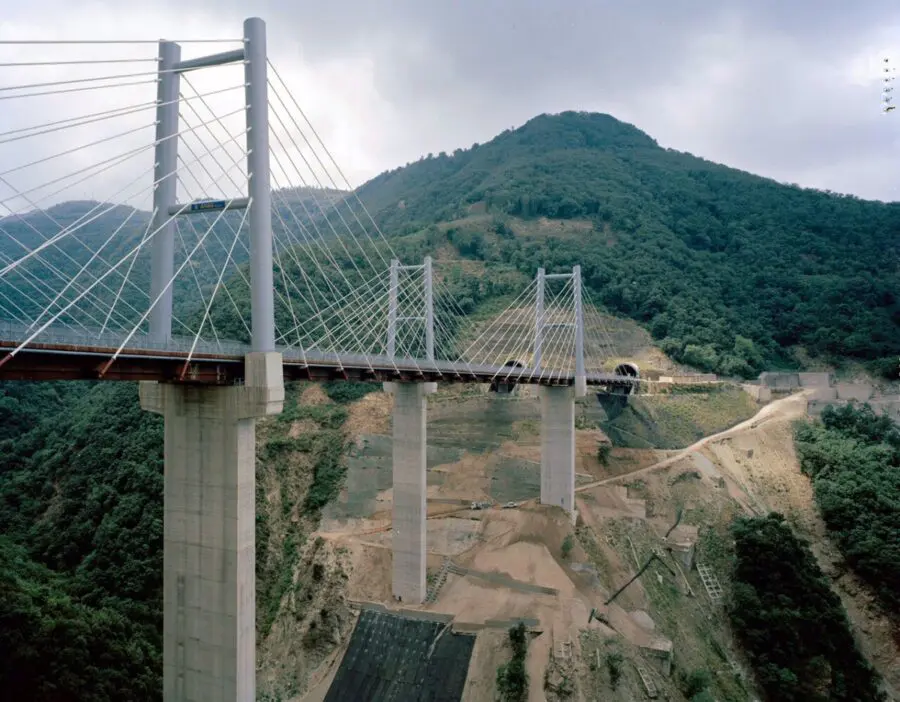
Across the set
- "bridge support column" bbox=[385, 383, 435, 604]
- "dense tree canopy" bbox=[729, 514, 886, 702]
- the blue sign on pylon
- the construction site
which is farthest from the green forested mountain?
"bridge support column" bbox=[385, 383, 435, 604]

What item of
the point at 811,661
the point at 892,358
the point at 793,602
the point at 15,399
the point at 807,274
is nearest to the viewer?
the point at 811,661

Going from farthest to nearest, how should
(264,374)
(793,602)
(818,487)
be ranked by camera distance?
(818,487), (793,602), (264,374)

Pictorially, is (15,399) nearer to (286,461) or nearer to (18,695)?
(286,461)

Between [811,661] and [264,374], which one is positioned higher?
[264,374]

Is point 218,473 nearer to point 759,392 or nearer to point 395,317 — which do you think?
point 395,317

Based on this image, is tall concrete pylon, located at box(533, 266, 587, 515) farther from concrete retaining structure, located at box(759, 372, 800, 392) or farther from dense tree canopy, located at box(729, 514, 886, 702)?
concrete retaining structure, located at box(759, 372, 800, 392)

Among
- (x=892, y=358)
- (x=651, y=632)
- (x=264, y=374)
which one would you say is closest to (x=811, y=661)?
(x=651, y=632)

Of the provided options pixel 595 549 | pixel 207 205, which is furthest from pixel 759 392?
pixel 207 205
